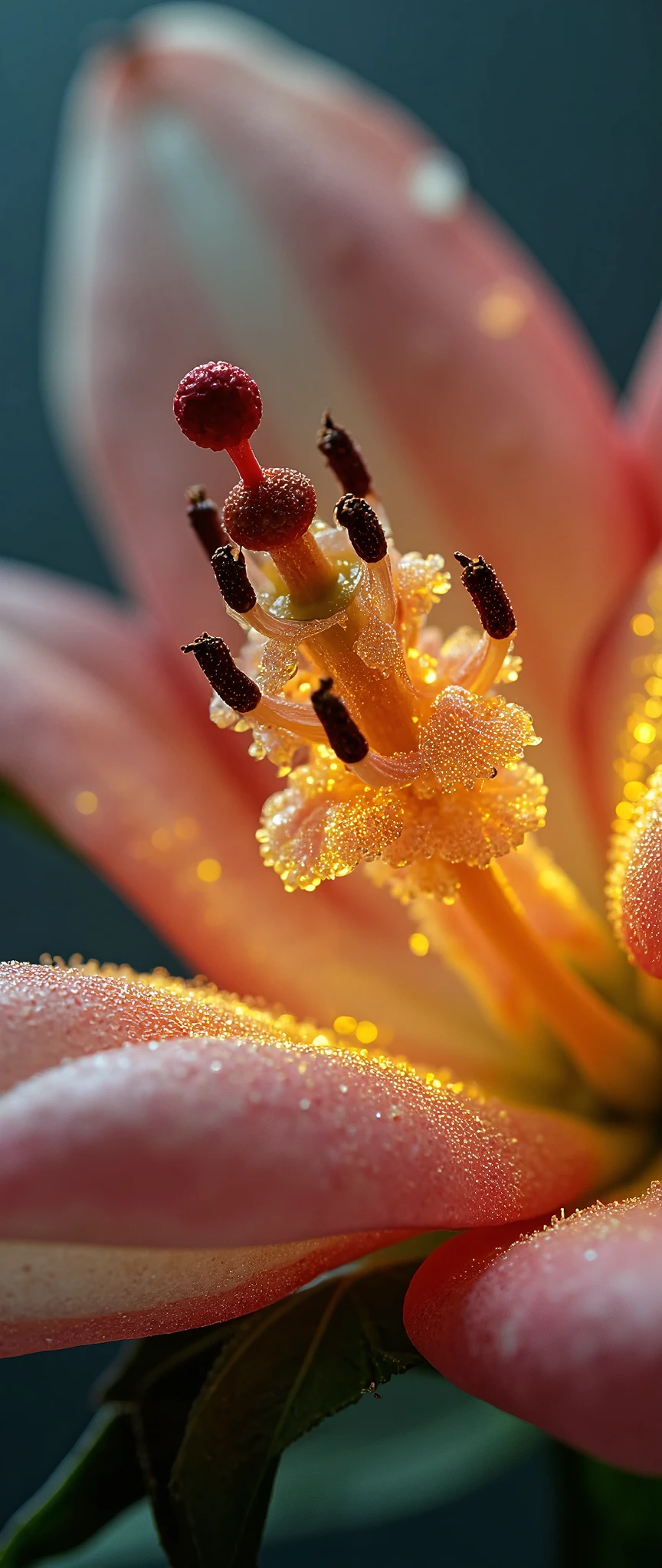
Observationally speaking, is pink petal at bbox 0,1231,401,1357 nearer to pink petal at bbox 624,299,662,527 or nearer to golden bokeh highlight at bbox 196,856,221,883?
golden bokeh highlight at bbox 196,856,221,883

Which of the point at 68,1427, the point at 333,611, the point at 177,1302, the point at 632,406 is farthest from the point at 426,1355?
the point at 68,1427

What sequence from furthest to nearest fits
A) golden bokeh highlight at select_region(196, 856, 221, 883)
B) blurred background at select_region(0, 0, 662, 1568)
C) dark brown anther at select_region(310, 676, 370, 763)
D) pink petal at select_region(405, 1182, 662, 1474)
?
blurred background at select_region(0, 0, 662, 1568) → golden bokeh highlight at select_region(196, 856, 221, 883) → dark brown anther at select_region(310, 676, 370, 763) → pink petal at select_region(405, 1182, 662, 1474)

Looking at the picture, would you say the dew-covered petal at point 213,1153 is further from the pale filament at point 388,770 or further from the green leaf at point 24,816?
the green leaf at point 24,816

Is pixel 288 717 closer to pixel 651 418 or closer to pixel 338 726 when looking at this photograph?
pixel 338 726

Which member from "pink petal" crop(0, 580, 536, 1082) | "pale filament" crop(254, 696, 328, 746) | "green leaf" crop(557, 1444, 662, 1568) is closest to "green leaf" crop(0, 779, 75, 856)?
"pink petal" crop(0, 580, 536, 1082)

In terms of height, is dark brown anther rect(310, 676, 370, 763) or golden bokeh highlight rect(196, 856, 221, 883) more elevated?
dark brown anther rect(310, 676, 370, 763)

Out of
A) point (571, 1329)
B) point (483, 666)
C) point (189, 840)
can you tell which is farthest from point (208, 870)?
point (571, 1329)

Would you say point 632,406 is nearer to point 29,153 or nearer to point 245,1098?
point 245,1098

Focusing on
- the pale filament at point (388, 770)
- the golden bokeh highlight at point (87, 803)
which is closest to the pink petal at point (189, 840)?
the golden bokeh highlight at point (87, 803)
